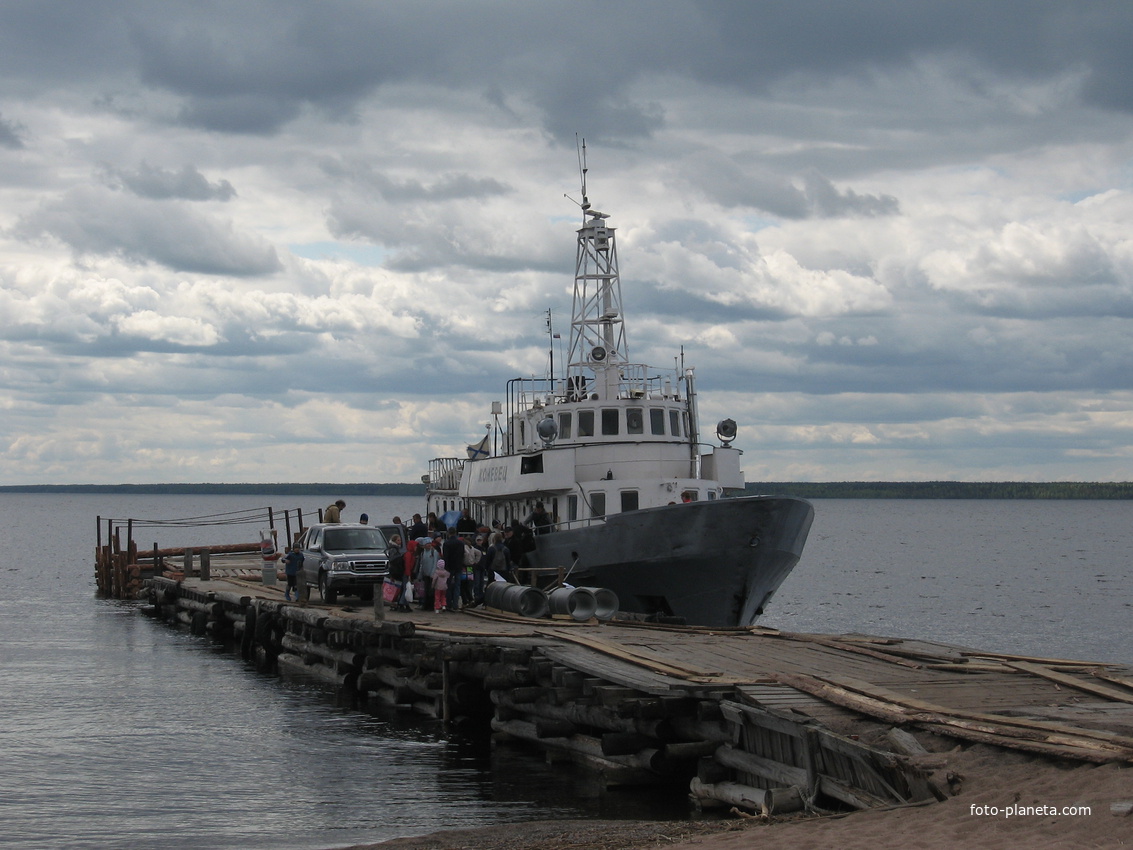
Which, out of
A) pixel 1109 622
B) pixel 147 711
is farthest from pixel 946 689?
pixel 1109 622

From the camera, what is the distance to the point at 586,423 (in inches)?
1201

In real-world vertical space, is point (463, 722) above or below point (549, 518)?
below

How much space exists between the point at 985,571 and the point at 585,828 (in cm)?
6810

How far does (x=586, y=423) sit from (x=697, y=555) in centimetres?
571

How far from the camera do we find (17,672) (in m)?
28.2

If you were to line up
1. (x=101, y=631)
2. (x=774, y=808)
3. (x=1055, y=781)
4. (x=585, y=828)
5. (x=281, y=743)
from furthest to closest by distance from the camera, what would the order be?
(x=101, y=631), (x=281, y=743), (x=585, y=828), (x=774, y=808), (x=1055, y=781)

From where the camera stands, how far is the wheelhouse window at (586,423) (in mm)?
30484

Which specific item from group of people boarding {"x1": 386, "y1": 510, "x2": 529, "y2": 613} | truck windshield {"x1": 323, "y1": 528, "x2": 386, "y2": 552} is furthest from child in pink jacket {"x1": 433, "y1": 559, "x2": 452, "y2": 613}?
truck windshield {"x1": 323, "y1": 528, "x2": 386, "y2": 552}

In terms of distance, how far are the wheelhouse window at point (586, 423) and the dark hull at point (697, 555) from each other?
10.7ft

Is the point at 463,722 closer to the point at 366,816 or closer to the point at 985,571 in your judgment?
the point at 366,816

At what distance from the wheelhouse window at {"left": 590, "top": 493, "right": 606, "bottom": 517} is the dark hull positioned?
1.19 m

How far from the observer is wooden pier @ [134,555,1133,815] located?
1106 centimetres

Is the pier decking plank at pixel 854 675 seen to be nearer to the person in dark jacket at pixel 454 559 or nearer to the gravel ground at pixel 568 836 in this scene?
the gravel ground at pixel 568 836

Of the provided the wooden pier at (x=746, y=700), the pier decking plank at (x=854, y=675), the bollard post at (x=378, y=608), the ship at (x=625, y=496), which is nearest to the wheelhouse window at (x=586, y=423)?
the ship at (x=625, y=496)
